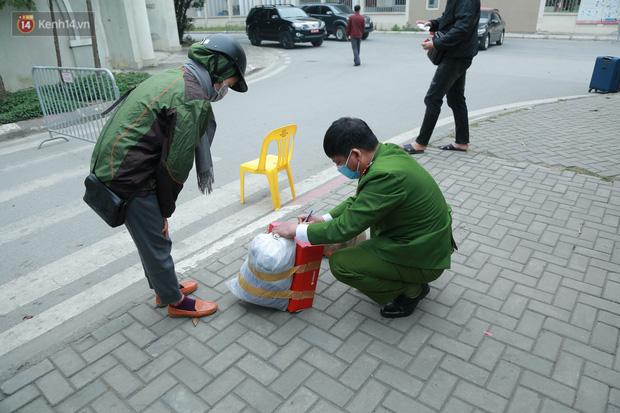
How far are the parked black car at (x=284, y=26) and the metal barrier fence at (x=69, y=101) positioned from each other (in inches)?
521

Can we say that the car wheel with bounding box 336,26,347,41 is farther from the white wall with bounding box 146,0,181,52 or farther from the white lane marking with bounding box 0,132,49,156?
the white lane marking with bounding box 0,132,49,156

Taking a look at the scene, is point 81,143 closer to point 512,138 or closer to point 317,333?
point 317,333

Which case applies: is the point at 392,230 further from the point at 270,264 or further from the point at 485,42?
the point at 485,42

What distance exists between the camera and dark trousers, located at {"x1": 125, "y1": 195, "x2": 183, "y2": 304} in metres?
2.54

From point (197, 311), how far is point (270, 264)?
2.05ft

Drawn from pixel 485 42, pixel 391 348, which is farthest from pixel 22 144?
pixel 485 42

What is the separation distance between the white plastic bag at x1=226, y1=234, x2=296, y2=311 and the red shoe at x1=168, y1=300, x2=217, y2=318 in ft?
0.69

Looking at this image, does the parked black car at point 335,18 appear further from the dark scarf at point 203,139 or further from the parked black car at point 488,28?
the dark scarf at point 203,139

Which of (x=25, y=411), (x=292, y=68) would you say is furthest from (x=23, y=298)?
(x=292, y=68)

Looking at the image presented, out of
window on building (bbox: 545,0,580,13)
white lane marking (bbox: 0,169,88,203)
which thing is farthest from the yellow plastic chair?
window on building (bbox: 545,0,580,13)

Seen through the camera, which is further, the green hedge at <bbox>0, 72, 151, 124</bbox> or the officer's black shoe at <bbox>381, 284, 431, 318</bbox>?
the green hedge at <bbox>0, 72, 151, 124</bbox>

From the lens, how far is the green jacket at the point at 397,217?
8.26 feet

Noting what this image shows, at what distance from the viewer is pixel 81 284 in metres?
3.53

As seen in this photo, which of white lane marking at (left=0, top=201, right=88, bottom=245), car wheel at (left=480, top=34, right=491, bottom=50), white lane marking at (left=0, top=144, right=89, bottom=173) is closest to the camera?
white lane marking at (left=0, top=201, right=88, bottom=245)
